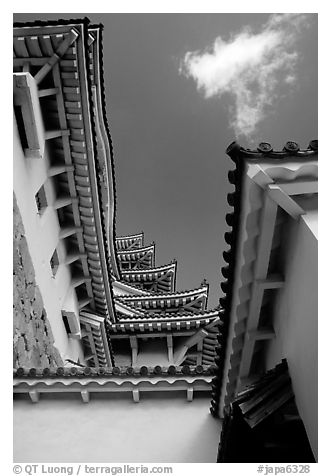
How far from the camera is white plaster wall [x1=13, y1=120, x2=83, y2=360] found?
10273 millimetres

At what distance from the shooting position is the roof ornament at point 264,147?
4688 millimetres

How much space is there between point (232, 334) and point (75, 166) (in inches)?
282

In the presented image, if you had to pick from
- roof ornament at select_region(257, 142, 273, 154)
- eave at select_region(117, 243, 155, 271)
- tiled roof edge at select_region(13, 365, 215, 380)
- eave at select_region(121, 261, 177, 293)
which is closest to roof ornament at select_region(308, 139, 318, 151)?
roof ornament at select_region(257, 142, 273, 154)

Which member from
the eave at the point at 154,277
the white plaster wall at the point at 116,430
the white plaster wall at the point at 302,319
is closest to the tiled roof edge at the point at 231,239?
the white plaster wall at the point at 302,319

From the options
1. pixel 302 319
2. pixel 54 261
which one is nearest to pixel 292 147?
pixel 302 319

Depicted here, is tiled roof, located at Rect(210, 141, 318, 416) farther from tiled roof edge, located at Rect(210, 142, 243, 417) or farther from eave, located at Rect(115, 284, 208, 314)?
eave, located at Rect(115, 284, 208, 314)

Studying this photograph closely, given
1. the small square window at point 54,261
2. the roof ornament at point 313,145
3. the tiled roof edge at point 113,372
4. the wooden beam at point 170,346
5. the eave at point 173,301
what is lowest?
the wooden beam at point 170,346

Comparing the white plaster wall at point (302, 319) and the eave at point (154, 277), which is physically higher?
the white plaster wall at point (302, 319)

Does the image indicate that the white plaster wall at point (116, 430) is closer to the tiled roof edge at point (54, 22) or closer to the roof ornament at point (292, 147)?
the roof ornament at point (292, 147)

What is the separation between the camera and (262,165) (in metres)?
4.68

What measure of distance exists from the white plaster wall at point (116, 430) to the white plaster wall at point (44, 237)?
393 cm
